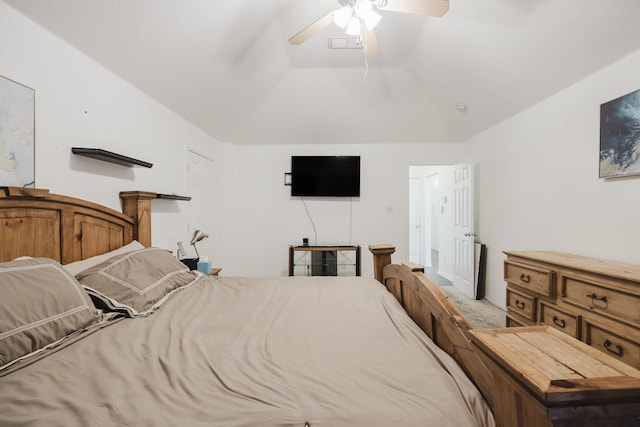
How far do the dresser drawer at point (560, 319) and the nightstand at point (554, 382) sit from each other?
190 centimetres

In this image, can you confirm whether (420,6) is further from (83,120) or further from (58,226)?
(58,226)

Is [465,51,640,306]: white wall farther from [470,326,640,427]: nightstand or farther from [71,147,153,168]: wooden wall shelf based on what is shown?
[71,147,153,168]: wooden wall shelf

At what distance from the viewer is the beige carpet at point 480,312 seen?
9.90ft

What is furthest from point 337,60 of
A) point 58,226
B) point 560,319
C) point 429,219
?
point 429,219

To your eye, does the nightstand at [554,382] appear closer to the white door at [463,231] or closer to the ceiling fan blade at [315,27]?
the ceiling fan blade at [315,27]

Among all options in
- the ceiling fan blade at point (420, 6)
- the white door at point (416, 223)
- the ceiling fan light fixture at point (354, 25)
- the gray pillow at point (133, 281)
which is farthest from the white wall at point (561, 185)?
the gray pillow at point (133, 281)

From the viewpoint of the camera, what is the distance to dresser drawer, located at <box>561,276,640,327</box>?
155cm

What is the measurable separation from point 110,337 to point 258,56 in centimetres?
287

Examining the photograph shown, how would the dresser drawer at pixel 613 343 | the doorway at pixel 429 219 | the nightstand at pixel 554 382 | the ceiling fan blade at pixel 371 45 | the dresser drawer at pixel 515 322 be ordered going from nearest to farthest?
the nightstand at pixel 554 382
the dresser drawer at pixel 613 343
the ceiling fan blade at pixel 371 45
the dresser drawer at pixel 515 322
the doorway at pixel 429 219

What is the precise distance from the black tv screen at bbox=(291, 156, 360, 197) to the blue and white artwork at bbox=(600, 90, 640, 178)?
2.77m

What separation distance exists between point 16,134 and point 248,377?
5.98ft

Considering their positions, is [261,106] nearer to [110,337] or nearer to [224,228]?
[224,228]

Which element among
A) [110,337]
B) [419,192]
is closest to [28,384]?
[110,337]

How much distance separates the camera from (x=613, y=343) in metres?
1.65
